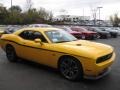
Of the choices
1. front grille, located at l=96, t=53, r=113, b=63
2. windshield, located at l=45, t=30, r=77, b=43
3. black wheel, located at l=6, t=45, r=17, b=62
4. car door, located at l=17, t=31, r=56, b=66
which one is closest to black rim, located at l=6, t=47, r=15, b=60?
black wheel, located at l=6, t=45, r=17, b=62

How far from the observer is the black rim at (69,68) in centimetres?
645

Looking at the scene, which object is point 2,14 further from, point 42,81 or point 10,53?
point 42,81

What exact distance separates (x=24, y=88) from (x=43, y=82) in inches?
27.1

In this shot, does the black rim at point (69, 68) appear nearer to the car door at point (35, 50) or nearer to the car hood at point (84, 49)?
the car hood at point (84, 49)

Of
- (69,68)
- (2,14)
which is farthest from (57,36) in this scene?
(2,14)

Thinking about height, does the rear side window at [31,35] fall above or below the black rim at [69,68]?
above

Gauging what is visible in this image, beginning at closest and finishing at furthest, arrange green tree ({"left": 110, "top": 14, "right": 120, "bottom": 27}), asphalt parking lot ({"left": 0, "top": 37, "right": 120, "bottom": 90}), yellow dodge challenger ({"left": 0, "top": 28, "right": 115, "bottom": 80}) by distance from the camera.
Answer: asphalt parking lot ({"left": 0, "top": 37, "right": 120, "bottom": 90}) → yellow dodge challenger ({"left": 0, "top": 28, "right": 115, "bottom": 80}) → green tree ({"left": 110, "top": 14, "right": 120, "bottom": 27})

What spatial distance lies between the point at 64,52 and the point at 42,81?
39.3 inches

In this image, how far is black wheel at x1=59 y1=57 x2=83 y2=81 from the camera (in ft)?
20.8

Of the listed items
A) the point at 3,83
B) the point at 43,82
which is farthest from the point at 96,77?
the point at 3,83

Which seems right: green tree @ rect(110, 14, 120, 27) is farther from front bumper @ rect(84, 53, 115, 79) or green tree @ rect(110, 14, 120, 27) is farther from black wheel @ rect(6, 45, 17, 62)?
front bumper @ rect(84, 53, 115, 79)

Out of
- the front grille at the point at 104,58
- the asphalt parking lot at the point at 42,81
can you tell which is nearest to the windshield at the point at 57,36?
the asphalt parking lot at the point at 42,81

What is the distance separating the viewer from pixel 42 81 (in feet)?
21.2

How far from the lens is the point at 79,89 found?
5797 millimetres
